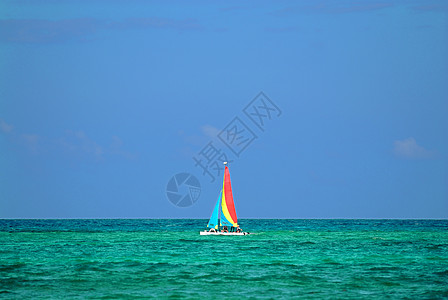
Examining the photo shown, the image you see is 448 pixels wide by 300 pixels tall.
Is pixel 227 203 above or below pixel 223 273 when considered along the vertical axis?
above

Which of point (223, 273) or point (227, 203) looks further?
point (227, 203)

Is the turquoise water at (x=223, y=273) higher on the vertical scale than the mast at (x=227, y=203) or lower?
lower

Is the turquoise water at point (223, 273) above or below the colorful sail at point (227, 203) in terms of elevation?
below

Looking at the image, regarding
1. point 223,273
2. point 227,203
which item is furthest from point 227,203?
point 223,273

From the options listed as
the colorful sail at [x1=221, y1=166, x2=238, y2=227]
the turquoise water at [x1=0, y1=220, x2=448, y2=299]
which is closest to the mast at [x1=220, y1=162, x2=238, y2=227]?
the colorful sail at [x1=221, y1=166, x2=238, y2=227]

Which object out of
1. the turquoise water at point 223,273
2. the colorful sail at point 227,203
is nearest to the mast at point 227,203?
the colorful sail at point 227,203

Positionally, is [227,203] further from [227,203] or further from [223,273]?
[223,273]

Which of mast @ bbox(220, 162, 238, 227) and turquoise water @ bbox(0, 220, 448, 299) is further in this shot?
mast @ bbox(220, 162, 238, 227)

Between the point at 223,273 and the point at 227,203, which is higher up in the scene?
the point at 227,203

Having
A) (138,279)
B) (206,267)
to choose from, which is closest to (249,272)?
(206,267)

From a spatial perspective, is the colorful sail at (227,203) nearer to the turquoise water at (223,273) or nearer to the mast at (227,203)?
the mast at (227,203)

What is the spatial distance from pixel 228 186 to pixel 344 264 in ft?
123

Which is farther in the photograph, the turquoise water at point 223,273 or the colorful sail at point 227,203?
the colorful sail at point 227,203

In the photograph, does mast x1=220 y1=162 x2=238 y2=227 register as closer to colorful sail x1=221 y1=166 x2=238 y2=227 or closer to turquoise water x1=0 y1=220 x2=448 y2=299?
colorful sail x1=221 y1=166 x2=238 y2=227
